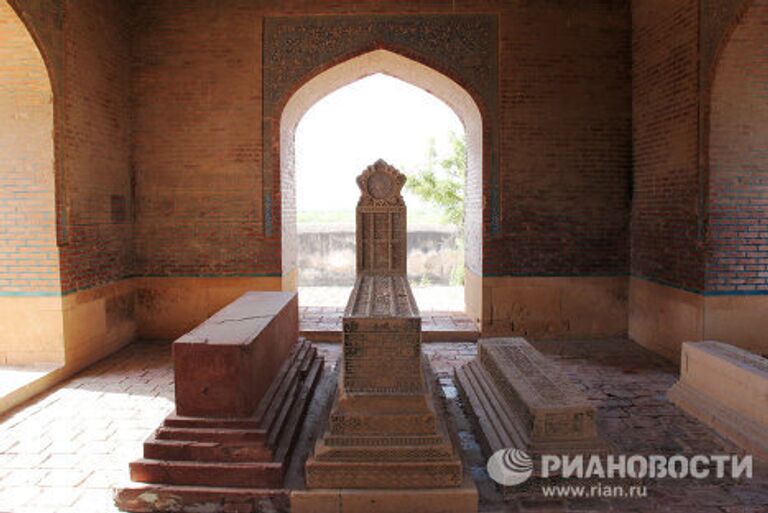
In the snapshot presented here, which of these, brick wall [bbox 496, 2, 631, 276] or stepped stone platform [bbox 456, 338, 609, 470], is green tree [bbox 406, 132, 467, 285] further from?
stepped stone platform [bbox 456, 338, 609, 470]

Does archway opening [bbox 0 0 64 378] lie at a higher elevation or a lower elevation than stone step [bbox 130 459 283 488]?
higher

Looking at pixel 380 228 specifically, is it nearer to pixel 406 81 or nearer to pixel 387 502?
pixel 406 81

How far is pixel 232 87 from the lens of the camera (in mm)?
7930

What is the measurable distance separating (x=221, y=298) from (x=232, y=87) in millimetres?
2660

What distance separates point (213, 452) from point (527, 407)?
210cm

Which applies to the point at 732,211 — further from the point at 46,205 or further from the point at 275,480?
the point at 46,205

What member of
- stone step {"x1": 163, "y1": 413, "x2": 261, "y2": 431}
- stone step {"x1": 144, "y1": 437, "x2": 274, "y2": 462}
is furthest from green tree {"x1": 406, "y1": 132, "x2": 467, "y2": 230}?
stone step {"x1": 144, "y1": 437, "x2": 274, "y2": 462}

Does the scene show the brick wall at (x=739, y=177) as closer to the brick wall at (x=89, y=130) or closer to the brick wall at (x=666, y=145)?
the brick wall at (x=666, y=145)

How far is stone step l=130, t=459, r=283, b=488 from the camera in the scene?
389cm

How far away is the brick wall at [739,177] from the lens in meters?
6.22

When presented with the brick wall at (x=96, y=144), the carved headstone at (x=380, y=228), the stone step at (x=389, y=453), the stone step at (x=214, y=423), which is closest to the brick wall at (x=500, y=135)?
the brick wall at (x=96, y=144)

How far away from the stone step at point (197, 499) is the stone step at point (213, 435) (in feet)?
0.98

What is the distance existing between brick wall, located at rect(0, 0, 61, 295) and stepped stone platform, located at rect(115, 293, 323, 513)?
275 centimetres

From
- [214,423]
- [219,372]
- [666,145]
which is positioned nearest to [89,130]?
[219,372]
